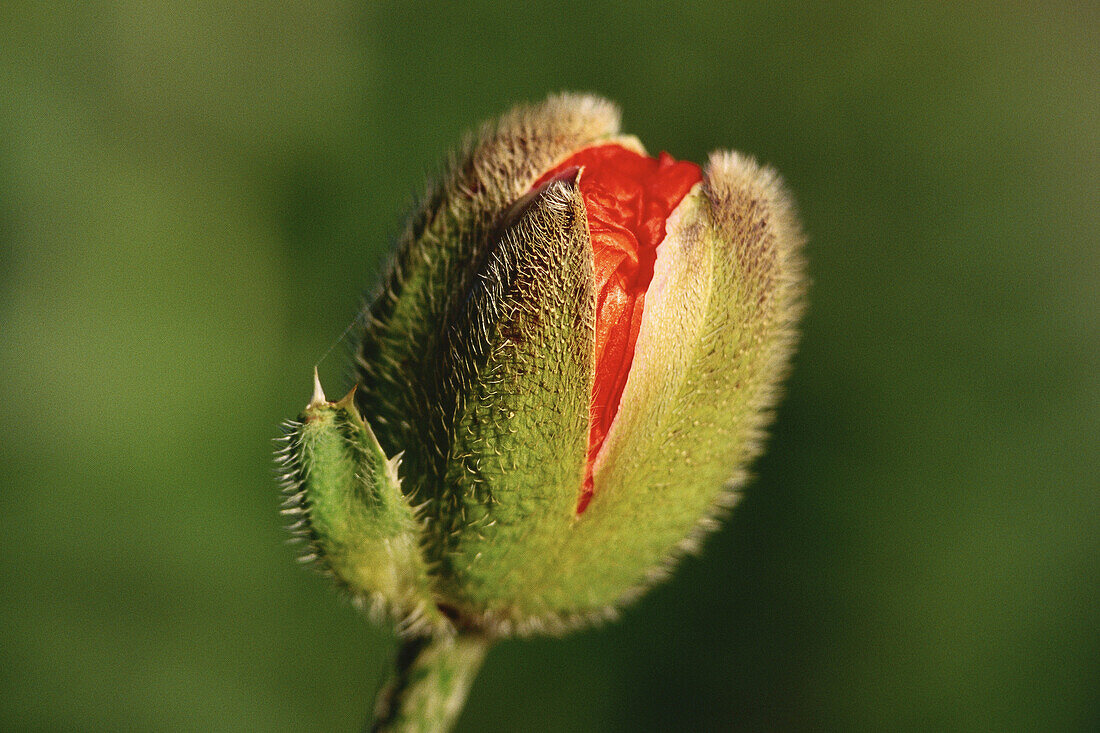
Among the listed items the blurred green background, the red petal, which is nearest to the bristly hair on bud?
the red petal

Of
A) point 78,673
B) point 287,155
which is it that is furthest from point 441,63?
point 78,673

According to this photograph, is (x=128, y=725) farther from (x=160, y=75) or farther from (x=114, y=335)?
(x=160, y=75)

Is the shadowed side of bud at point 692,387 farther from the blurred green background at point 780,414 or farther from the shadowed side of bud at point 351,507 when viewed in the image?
the blurred green background at point 780,414

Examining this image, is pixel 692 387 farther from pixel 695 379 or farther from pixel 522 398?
pixel 522 398

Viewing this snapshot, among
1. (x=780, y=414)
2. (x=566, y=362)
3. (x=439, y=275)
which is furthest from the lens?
(x=780, y=414)

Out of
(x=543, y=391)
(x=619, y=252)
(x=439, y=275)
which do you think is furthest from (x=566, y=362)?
(x=439, y=275)

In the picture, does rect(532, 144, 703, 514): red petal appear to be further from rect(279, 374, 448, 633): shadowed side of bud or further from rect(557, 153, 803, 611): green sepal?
rect(279, 374, 448, 633): shadowed side of bud
